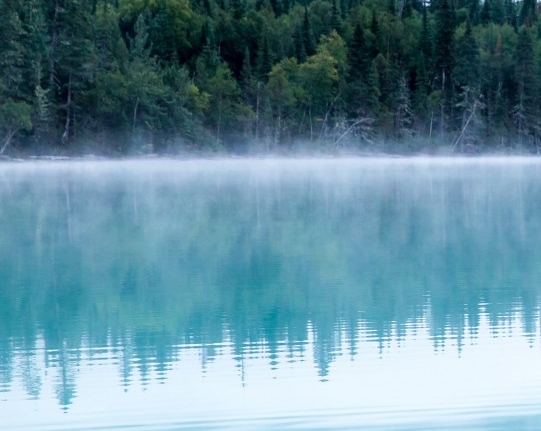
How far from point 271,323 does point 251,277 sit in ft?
8.69

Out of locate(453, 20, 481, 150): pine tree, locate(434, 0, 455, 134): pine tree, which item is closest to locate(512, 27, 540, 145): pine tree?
locate(453, 20, 481, 150): pine tree

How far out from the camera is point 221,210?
20734 mm

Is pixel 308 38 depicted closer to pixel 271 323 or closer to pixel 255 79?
pixel 255 79

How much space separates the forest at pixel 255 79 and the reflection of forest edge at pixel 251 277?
2980 centimetres

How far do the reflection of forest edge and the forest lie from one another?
29.8 m

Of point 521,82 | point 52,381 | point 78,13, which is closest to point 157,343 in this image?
point 52,381

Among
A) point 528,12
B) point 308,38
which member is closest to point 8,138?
point 308,38

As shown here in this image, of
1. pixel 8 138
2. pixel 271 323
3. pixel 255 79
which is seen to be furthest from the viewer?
pixel 255 79

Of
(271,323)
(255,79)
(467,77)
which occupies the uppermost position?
(467,77)

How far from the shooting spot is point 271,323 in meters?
8.70

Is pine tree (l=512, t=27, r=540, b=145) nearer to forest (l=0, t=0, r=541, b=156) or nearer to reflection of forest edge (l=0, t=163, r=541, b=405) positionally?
forest (l=0, t=0, r=541, b=156)

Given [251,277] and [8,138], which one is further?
[8,138]

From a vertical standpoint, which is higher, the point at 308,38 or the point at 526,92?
the point at 308,38

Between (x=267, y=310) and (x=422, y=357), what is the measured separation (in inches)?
80.7
